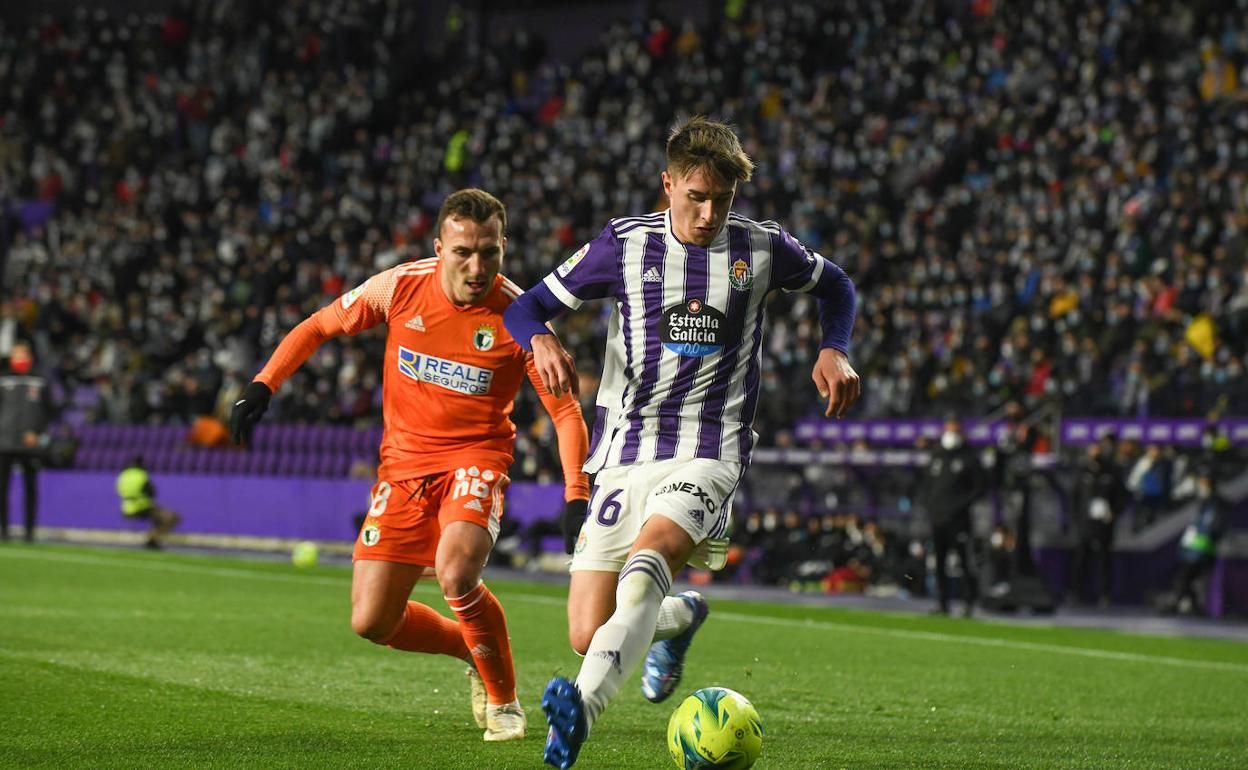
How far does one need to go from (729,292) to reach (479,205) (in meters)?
1.37

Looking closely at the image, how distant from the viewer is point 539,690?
8867 millimetres

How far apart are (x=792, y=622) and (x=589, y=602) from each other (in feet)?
28.8

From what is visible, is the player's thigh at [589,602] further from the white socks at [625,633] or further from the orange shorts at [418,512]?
the orange shorts at [418,512]

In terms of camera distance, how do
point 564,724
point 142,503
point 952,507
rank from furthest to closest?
point 142,503, point 952,507, point 564,724

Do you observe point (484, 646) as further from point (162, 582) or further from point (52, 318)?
point (52, 318)

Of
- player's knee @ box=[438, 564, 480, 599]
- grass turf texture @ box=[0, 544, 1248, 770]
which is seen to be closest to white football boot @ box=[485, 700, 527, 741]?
grass turf texture @ box=[0, 544, 1248, 770]

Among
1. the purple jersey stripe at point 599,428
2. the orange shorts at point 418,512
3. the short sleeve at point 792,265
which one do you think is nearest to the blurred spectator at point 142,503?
the orange shorts at point 418,512

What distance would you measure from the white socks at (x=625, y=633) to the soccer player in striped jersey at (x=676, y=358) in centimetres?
11

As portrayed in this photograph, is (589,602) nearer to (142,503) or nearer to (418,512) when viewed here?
(418,512)

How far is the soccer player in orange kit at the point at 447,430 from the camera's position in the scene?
678 centimetres

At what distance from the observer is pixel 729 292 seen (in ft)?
19.2

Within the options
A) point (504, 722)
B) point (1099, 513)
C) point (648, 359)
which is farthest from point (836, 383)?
point (1099, 513)

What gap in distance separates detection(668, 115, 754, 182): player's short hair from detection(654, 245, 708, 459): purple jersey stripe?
0.34m

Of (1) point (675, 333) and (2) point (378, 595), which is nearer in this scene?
(1) point (675, 333)
